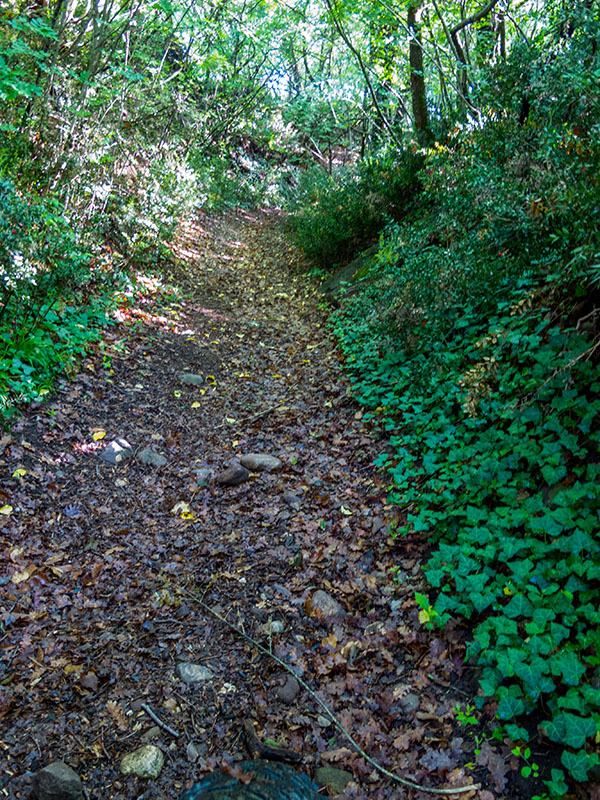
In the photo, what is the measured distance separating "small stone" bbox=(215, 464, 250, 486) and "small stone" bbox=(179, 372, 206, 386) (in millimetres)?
2008

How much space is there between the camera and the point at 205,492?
4664mm

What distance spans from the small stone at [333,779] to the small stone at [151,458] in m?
3.16

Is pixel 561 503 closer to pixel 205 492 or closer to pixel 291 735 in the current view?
pixel 291 735

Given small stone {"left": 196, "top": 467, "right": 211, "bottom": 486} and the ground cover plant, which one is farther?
small stone {"left": 196, "top": 467, "right": 211, "bottom": 486}

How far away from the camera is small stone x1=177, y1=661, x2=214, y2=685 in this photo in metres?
2.98

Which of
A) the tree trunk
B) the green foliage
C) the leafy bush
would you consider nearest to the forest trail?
the leafy bush

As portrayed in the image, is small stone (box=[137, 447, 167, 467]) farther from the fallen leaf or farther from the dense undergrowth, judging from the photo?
the dense undergrowth

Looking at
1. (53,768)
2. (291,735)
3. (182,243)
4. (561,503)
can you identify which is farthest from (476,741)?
(182,243)

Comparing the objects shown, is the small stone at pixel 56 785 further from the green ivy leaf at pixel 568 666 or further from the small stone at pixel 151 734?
the green ivy leaf at pixel 568 666

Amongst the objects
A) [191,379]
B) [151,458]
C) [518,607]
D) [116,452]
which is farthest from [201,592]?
[191,379]

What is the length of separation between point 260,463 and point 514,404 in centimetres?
247

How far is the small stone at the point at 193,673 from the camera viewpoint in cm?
298

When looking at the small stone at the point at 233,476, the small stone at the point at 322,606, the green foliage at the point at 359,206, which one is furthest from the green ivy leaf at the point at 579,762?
the green foliage at the point at 359,206

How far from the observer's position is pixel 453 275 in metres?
5.28
